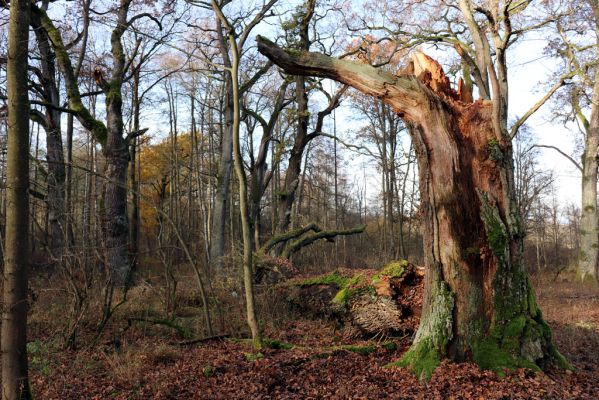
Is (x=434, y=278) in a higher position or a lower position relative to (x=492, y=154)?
lower

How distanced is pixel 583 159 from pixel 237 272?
16.8 m

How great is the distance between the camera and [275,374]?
17.5 feet

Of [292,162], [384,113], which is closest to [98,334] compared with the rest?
[292,162]

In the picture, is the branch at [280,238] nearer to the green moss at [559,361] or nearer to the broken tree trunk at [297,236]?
the broken tree trunk at [297,236]

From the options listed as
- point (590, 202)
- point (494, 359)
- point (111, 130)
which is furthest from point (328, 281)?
point (590, 202)

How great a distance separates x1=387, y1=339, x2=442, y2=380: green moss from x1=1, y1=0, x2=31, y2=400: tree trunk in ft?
13.1

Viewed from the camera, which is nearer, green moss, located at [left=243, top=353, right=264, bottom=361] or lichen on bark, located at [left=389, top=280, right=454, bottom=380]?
lichen on bark, located at [left=389, top=280, right=454, bottom=380]

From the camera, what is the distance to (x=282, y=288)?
31.8 ft

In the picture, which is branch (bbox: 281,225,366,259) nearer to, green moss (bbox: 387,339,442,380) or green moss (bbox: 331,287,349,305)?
green moss (bbox: 331,287,349,305)

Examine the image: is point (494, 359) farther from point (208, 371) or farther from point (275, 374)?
point (208, 371)

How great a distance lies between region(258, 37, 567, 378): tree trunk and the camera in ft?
17.3

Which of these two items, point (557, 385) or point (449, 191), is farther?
point (449, 191)

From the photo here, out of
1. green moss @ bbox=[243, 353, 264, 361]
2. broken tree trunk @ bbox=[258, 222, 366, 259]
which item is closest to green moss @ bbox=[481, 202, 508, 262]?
green moss @ bbox=[243, 353, 264, 361]

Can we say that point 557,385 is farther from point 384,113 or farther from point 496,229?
point 384,113
